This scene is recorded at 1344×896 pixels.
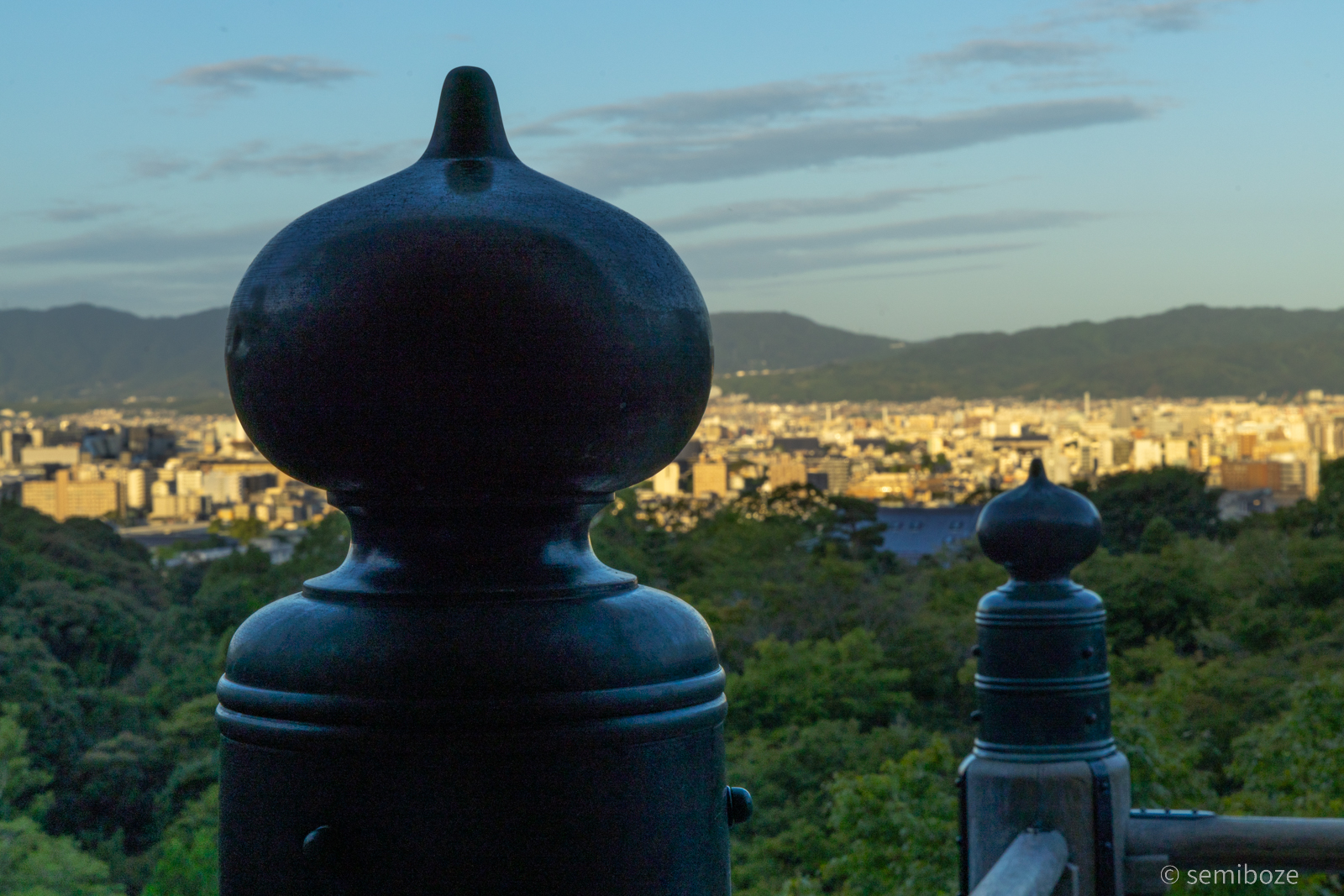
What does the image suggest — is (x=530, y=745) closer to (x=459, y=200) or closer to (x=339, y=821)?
(x=339, y=821)

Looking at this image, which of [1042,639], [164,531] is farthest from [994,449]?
[1042,639]

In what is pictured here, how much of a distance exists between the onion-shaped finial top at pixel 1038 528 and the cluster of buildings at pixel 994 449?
44.4 meters

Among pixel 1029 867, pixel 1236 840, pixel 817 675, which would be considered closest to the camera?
pixel 1029 867

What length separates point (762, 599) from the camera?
2603 cm

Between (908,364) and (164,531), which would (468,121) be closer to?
(164,531)

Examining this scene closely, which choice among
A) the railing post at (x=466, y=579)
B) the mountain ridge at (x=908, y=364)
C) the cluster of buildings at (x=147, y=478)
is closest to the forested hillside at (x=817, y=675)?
the railing post at (x=466, y=579)

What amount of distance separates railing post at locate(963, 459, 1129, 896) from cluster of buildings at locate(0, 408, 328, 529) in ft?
201

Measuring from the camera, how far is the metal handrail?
2.60 metres

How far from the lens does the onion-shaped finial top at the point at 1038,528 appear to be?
3.12m

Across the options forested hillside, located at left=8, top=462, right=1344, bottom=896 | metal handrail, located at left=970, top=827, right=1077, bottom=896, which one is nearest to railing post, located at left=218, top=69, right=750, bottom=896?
metal handrail, located at left=970, top=827, right=1077, bottom=896

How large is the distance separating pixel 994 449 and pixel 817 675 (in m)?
59.6

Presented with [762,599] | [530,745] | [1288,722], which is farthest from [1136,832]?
[762,599]

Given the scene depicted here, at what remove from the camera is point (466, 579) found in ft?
3.10

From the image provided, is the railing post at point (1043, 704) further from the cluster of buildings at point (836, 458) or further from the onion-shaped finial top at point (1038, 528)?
the cluster of buildings at point (836, 458)
